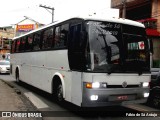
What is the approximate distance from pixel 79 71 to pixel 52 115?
1621 millimetres

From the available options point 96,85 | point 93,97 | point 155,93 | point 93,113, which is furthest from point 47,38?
point 155,93

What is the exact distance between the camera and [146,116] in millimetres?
7809

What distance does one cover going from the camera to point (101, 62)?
277 inches

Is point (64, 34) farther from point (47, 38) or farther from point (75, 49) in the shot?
point (47, 38)

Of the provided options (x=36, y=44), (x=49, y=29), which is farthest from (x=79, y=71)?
(x=36, y=44)

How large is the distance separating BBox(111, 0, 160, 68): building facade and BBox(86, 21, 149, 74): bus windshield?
13471 millimetres

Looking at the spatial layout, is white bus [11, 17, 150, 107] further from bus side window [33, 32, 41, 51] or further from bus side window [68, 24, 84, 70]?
bus side window [33, 32, 41, 51]

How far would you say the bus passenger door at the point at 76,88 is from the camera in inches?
284

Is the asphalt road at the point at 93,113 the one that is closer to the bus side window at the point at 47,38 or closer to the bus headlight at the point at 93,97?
the bus headlight at the point at 93,97

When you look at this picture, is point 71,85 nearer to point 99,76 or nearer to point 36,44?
point 99,76

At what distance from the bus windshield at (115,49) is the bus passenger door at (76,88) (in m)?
0.59

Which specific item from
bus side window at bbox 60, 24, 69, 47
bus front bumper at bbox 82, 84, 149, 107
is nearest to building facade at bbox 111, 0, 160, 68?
bus side window at bbox 60, 24, 69, 47

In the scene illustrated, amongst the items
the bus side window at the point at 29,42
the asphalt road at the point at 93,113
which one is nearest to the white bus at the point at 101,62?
the asphalt road at the point at 93,113

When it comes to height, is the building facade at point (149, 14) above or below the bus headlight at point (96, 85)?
above
